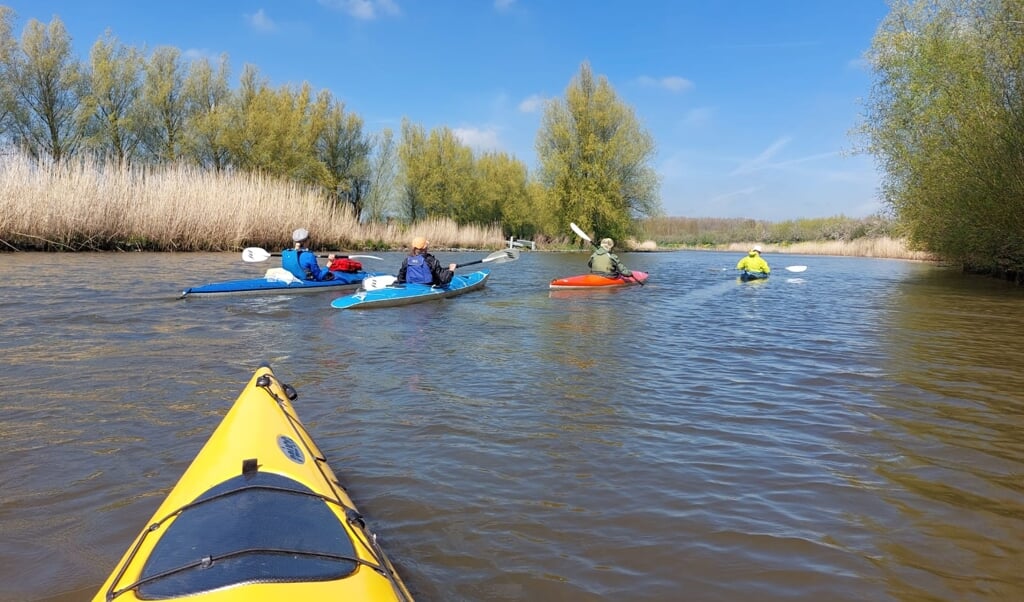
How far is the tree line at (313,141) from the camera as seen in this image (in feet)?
86.9

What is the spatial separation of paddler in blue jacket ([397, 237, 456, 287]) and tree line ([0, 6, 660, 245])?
15815 mm

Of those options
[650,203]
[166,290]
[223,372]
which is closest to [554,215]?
[650,203]

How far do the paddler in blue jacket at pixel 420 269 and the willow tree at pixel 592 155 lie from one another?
25.8m

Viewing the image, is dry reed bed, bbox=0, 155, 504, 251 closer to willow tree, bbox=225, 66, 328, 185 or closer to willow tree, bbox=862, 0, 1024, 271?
willow tree, bbox=225, 66, 328, 185

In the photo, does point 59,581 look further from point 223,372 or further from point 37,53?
point 37,53

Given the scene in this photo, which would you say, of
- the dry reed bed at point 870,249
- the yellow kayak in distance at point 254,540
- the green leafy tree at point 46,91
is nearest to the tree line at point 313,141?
the green leafy tree at point 46,91

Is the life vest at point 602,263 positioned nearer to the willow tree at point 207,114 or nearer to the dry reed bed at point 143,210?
the dry reed bed at point 143,210

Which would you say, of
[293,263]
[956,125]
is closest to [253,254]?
[293,263]

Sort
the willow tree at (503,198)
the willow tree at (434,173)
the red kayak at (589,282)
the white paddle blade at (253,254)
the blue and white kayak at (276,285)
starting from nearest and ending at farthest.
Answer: the blue and white kayak at (276,285) → the white paddle blade at (253,254) → the red kayak at (589,282) → the willow tree at (434,173) → the willow tree at (503,198)

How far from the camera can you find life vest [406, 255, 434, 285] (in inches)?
414

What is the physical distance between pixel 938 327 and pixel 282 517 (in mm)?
9307

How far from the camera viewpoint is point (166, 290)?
1032 cm

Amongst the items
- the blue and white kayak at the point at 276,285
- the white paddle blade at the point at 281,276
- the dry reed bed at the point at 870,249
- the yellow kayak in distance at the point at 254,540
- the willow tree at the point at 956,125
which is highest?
the willow tree at the point at 956,125

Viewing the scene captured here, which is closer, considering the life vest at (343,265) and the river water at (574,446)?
the river water at (574,446)
